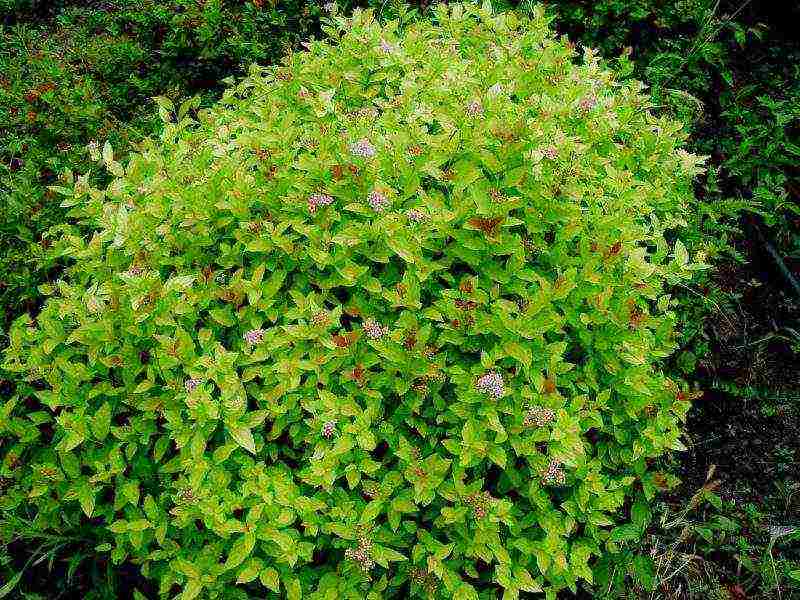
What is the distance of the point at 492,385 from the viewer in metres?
1.84

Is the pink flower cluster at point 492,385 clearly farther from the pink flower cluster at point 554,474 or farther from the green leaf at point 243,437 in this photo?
the green leaf at point 243,437

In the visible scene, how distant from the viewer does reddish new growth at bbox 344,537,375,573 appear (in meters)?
1.80

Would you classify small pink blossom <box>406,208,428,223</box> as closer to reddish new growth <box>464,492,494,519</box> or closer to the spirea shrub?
the spirea shrub

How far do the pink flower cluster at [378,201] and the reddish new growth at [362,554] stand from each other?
88 centimetres

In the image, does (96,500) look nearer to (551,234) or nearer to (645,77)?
(551,234)

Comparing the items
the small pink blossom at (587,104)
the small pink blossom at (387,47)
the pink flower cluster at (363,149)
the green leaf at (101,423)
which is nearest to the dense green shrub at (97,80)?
the green leaf at (101,423)

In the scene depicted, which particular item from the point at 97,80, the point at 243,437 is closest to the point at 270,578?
the point at 243,437

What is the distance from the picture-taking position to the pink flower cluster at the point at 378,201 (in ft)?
6.11

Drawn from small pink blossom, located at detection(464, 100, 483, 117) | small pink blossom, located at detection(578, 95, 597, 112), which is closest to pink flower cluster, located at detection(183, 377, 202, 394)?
small pink blossom, located at detection(464, 100, 483, 117)

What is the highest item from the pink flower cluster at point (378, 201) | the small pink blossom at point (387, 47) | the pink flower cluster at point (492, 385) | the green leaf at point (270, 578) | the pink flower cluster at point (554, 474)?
the small pink blossom at point (387, 47)

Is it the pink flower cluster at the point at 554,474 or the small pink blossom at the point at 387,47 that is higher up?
the small pink blossom at the point at 387,47

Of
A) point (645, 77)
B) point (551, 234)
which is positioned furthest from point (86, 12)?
point (551, 234)

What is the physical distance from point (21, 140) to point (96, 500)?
199 centimetres

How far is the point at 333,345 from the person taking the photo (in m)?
1.85
